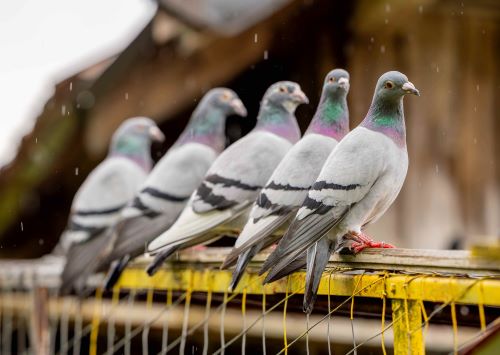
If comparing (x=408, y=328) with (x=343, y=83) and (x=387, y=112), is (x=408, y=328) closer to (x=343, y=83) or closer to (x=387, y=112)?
(x=387, y=112)

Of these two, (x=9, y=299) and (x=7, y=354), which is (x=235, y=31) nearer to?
(x=9, y=299)

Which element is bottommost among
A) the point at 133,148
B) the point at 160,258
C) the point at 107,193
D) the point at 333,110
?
the point at 160,258

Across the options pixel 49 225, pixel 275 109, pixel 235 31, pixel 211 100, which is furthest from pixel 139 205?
pixel 49 225

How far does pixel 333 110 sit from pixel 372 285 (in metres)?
0.71

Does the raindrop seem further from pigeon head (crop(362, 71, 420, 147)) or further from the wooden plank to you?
the wooden plank

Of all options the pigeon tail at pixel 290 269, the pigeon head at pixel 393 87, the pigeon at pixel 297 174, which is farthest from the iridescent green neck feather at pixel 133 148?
the pigeon head at pixel 393 87

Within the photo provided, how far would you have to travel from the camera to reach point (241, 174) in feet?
10.4

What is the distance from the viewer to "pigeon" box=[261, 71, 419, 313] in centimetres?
235

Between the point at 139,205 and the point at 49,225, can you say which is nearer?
the point at 139,205

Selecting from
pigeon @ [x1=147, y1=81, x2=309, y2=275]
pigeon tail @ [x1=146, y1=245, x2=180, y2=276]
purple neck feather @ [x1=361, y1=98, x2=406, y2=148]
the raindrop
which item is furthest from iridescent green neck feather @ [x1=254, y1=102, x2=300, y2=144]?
the raindrop

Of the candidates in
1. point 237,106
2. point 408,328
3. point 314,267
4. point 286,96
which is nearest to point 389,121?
point 314,267

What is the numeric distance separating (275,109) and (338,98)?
549 millimetres

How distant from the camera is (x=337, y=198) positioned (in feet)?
7.74

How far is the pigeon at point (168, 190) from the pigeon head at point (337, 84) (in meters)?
1.09
